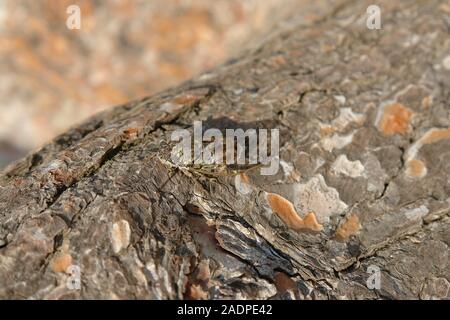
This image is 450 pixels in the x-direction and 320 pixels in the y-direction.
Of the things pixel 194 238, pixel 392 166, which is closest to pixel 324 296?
pixel 194 238

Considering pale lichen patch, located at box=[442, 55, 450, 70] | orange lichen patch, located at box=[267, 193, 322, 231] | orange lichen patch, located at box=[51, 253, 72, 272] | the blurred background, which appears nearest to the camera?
orange lichen patch, located at box=[51, 253, 72, 272]

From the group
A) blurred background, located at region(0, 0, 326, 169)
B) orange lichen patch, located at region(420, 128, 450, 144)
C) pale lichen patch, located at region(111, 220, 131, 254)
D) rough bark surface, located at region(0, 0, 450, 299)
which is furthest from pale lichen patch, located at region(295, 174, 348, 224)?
blurred background, located at region(0, 0, 326, 169)

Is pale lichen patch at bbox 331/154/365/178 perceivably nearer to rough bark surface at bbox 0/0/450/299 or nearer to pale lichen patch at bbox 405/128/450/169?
rough bark surface at bbox 0/0/450/299

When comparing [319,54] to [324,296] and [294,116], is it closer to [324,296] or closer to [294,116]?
[294,116]

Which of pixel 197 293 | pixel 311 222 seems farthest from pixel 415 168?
pixel 197 293

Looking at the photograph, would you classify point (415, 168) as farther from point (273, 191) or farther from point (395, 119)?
point (273, 191)

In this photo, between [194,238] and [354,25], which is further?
[354,25]
